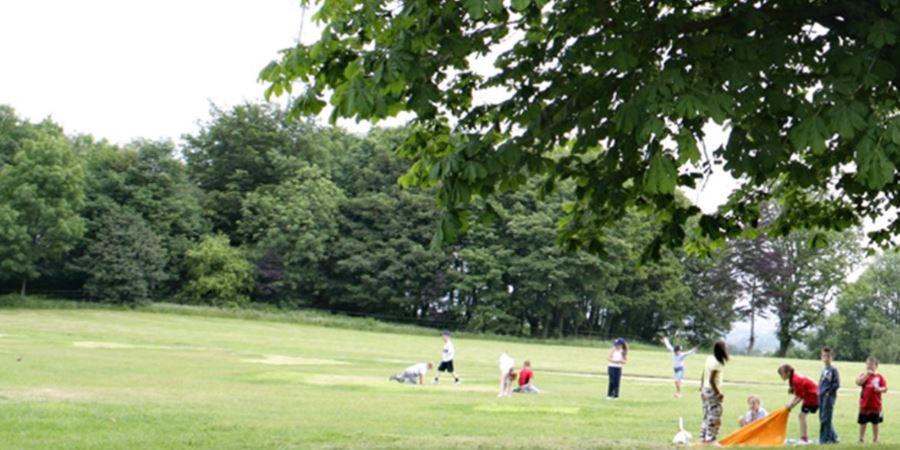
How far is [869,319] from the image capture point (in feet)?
343

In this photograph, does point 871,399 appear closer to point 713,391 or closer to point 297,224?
point 713,391

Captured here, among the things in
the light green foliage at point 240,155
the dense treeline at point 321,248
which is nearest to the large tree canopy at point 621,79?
the dense treeline at point 321,248

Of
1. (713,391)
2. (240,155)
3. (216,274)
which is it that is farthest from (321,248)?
(713,391)

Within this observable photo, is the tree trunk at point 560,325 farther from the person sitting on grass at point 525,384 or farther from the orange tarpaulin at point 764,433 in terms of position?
the orange tarpaulin at point 764,433

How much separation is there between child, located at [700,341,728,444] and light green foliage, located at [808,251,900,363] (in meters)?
82.5

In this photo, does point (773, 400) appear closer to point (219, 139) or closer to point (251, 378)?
point (251, 378)

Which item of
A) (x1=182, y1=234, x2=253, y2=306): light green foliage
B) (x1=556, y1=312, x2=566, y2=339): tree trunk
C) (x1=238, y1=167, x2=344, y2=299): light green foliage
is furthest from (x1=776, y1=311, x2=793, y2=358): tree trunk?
(x1=182, y1=234, x2=253, y2=306): light green foliage

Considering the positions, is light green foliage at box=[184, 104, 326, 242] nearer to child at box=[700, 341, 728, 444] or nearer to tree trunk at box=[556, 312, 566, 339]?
tree trunk at box=[556, 312, 566, 339]

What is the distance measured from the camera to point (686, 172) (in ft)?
37.4

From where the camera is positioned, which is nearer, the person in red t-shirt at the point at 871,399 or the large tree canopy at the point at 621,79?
the large tree canopy at the point at 621,79

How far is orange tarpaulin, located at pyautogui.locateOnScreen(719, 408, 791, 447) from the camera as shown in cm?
1585

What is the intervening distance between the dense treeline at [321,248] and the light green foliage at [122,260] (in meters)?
0.15

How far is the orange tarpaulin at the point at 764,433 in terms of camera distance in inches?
624

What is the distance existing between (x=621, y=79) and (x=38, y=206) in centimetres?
6680
